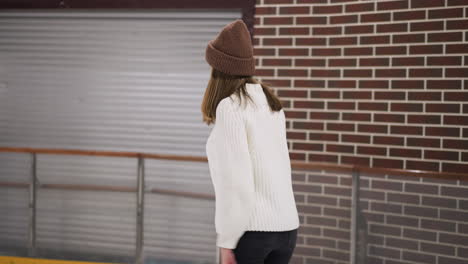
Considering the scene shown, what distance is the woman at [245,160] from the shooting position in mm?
1939

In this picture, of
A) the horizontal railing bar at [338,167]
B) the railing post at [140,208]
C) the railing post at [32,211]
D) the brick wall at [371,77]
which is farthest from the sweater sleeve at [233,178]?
the railing post at [32,211]

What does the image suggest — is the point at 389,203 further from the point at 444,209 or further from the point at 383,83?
the point at 383,83

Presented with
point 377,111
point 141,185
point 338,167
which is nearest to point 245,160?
point 338,167

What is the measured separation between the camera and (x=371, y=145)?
4.97 m

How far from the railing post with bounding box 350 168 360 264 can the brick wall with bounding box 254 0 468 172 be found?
0.82m

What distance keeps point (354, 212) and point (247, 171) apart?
2.45m

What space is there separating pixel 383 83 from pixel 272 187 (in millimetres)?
3159

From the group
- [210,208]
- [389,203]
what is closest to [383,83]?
[389,203]

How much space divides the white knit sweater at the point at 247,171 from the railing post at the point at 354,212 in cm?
→ 217

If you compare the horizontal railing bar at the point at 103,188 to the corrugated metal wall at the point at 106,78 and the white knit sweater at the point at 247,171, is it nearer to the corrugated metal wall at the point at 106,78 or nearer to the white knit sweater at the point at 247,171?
the corrugated metal wall at the point at 106,78

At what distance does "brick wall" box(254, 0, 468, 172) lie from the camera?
4.68m

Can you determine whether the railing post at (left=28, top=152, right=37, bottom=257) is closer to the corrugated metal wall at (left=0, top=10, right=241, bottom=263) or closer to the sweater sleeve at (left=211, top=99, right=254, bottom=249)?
the corrugated metal wall at (left=0, top=10, right=241, bottom=263)

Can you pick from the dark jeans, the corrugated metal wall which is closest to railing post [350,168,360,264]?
the dark jeans

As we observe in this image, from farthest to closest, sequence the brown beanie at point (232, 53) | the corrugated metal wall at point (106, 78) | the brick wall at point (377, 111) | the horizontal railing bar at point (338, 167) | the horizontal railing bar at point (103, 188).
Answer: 1. the corrugated metal wall at point (106, 78)
2. the horizontal railing bar at point (103, 188)
3. the brick wall at point (377, 111)
4. the horizontal railing bar at point (338, 167)
5. the brown beanie at point (232, 53)
